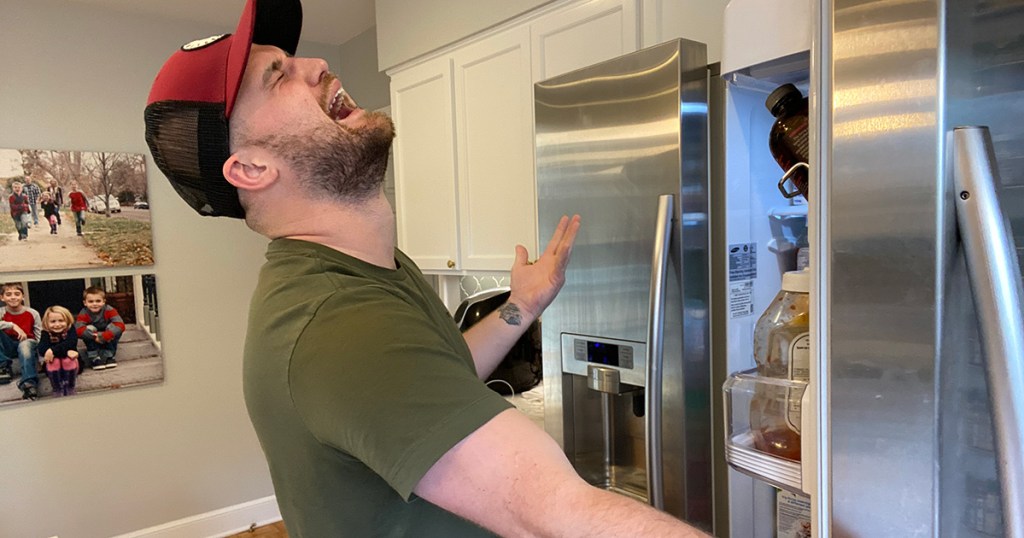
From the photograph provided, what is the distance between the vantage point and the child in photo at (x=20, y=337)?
2.83m

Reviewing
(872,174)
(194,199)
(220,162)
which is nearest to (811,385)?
(872,174)

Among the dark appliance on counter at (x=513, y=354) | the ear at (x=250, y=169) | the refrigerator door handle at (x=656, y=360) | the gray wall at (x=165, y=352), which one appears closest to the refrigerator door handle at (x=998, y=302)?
the refrigerator door handle at (x=656, y=360)

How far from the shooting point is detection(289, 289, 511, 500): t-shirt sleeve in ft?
2.01

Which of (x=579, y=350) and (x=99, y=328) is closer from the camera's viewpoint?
(x=579, y=350)

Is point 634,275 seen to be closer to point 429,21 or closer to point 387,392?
point 387,392

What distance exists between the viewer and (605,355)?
140 centimetres

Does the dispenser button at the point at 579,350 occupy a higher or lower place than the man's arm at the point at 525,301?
lower

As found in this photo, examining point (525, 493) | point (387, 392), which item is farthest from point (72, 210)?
point (525, 493)

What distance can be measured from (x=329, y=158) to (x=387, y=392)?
0.51m

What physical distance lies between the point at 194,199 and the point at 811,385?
3.58 ft

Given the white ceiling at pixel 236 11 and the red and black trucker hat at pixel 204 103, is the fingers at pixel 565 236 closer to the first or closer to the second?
the red and black trucker hat at pixel 204 103

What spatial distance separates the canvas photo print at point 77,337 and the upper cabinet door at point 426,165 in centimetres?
151

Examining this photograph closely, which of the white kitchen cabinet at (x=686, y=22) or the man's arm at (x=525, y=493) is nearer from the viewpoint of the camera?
the man's arm at (x=525, y=493)

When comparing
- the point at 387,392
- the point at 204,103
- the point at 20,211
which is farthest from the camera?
the point at 20,211
